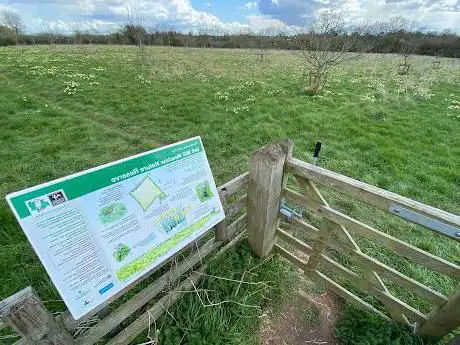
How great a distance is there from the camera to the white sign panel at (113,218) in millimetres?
1438

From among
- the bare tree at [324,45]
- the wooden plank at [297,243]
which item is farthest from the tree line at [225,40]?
the wooden plank at [297,243]

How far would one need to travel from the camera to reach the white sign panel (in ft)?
4.72

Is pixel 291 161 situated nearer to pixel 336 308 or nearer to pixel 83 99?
pixel 336 308

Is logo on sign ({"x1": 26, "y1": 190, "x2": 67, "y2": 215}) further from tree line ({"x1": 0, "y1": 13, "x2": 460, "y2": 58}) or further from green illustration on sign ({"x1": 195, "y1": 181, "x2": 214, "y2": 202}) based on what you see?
tree line ({"x1": 0, "y1": 13, "x2": 460, "y2": 58})

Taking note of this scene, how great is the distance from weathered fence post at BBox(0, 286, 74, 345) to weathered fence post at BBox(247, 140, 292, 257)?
187 centimetres

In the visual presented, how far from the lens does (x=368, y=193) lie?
6.77ft

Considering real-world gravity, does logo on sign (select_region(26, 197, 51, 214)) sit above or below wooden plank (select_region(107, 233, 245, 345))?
above

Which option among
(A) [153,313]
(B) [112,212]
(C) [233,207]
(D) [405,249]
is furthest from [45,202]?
(D) [405,249]

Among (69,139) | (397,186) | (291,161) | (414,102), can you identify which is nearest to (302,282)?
(291,161)

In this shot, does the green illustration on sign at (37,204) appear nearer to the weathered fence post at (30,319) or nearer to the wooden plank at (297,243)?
the weathered fence post at (30,319)

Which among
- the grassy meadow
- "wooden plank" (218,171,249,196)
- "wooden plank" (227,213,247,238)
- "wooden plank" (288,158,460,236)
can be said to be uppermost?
"wooden plank" (288,158,460,236)

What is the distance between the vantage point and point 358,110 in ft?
30.8

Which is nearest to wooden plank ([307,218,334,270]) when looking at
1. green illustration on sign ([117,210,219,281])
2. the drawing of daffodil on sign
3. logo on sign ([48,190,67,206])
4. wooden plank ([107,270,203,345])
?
green illustration on sign ([117,210,219,281])

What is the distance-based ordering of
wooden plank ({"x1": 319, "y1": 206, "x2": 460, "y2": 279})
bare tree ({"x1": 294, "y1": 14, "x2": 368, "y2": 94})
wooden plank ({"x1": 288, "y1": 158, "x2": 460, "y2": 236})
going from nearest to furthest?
wooden plank ({"x1": 288, "y1": 158, "x2": 460, "y2": 236}) < wooden plank ({"x1": 319, "y1": 206, "x2": 460, "y2": 279}) < bare tree ({"x1": 294, "y1": 14, "x2": 368, "y2": 94})
